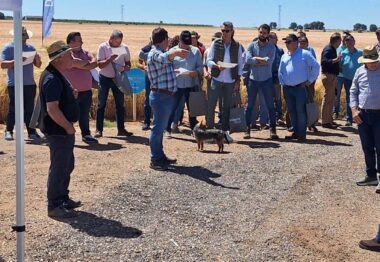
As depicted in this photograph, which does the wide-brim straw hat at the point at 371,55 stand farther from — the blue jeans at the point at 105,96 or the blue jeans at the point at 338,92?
the blue jeans at the point at 338,92

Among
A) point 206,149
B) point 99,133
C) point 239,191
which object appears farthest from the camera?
point 99,133

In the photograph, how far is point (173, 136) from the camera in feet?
34.8

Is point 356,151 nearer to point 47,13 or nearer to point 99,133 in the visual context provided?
point 99,133

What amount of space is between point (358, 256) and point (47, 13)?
37.7 feet

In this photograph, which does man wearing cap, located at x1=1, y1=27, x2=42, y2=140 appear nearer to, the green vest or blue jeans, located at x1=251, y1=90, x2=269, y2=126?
the green vest

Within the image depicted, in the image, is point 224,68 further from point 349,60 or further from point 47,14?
point 47,14

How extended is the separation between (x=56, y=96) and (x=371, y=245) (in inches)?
130

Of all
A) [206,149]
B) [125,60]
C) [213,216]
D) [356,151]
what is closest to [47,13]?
[125,60]

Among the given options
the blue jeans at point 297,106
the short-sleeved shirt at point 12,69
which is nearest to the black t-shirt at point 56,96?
the short-sleeved shirt at point 12,69

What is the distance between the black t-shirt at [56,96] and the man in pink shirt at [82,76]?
3.07m

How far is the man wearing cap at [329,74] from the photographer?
11703 mm

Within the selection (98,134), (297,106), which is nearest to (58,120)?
(98,134)

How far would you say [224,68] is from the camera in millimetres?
9828

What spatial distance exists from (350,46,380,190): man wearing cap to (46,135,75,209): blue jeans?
3772 mm
